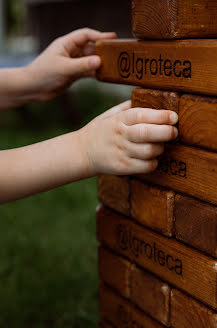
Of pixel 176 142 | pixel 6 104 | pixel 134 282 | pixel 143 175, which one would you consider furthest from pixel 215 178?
pixel 6 104

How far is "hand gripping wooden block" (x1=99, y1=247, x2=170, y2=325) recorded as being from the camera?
119 cm

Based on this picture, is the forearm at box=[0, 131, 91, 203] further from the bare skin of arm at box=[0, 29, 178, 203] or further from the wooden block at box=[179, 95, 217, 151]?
the wooden block at box=[179, 95, 217, 151]

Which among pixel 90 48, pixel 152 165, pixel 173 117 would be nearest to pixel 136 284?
pixel 152 165

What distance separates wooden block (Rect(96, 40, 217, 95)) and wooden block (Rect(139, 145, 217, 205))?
117 mm

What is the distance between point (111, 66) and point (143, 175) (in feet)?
0.86

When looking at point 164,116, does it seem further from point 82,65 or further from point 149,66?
point 82,65

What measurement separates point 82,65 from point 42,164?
15.7 inches

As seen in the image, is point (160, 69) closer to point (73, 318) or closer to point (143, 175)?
point (143, 175)

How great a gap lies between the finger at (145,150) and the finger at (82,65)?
32cm

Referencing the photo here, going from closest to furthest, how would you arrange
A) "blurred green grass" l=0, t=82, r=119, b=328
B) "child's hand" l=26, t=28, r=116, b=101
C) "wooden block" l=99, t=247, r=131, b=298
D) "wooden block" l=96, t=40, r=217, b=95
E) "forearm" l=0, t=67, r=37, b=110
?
"wooden block" l=96, t=40, r=217, b=95, "wooden block" l=99, t=247, r=131, b=298, "child's hand" l=26, t=28, r=116, b=101, "forearm" l=0, t=67, r=37, b=110, "blurred green grass" l=0, t=82, r=119, b=328

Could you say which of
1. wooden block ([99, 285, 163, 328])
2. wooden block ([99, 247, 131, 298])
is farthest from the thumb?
wooden block ([99, 285, 163, 328])

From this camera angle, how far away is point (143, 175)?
1206 mm

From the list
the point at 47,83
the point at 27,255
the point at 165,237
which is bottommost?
the point at 27,255

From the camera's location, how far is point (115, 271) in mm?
1351
